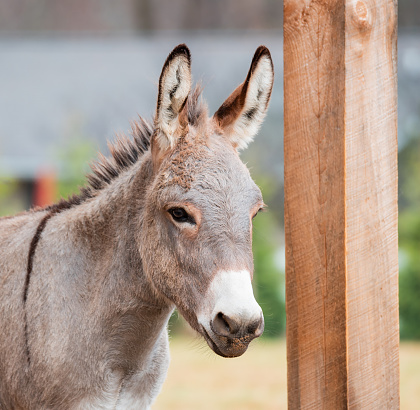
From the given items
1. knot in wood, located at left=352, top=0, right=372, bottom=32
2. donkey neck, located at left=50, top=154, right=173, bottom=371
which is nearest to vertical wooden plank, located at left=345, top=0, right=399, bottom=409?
knot in wood, located at left=352, top=0, right=372, bottom=32

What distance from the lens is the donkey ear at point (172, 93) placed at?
8.71ft

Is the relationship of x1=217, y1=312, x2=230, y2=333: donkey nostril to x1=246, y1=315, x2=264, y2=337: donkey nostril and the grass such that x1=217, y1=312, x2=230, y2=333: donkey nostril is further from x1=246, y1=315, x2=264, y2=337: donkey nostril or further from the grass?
the grass

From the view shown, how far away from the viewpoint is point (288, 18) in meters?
2.47

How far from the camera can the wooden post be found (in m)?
2.31

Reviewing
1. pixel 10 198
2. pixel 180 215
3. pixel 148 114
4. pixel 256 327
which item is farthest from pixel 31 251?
pixel 10 198

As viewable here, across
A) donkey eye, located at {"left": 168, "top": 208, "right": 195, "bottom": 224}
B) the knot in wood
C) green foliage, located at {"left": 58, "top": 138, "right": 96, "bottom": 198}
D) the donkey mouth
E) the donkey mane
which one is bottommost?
green foliage, located at {"left": 58, "top": 138, "right": 96, "bottom": 198}

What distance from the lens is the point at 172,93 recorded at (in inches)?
109

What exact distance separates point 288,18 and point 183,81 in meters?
0.55

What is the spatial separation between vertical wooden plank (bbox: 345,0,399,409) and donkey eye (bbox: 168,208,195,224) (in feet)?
2.32

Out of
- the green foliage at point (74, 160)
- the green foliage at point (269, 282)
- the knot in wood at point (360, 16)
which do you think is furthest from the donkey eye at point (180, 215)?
the green foliage at point (74, 160)

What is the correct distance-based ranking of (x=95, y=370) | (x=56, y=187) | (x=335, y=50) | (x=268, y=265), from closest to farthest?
(x=335, y=50) → (x=95, y=370) → (x=268, y=265) → (x=56, y=187)

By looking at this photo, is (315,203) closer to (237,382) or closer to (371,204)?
(371,204)

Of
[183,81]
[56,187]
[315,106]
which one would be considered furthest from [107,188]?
[56,187]

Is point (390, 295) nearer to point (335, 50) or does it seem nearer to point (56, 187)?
point (335, 50)
